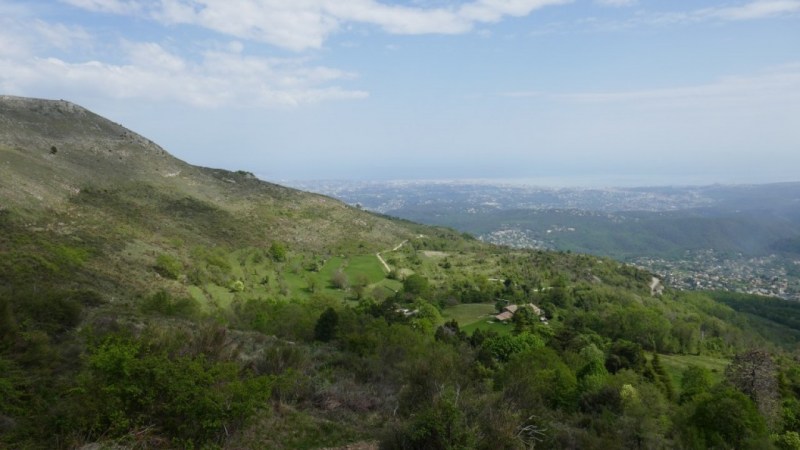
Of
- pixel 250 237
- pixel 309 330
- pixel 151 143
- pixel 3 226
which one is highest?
pixel 151 143

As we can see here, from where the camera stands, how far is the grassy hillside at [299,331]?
508 inches

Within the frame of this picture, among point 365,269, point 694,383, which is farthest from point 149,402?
point 365,269

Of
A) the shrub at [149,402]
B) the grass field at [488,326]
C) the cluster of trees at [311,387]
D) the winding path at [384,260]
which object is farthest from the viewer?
the winding path at [384,260]

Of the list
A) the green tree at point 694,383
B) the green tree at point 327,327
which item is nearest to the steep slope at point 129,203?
the green tree at point 327,327

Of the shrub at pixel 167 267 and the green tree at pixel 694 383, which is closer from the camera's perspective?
the green tree at pixel 694 383

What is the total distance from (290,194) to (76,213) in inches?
1945

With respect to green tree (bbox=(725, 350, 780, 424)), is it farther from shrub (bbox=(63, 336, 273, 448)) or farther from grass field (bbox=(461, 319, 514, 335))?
shrub (bbox=(63, 336, 273, 448))

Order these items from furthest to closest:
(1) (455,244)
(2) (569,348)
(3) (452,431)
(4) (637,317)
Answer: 1. (1) (455,244)
2. (4) (637,317)
3. (2) (569,348)
4. (3) (452,431)

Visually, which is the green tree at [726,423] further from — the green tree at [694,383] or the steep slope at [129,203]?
the steep slope at [129,203]

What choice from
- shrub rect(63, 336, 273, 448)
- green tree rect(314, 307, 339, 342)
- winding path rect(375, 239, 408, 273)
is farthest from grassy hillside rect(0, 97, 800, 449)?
winding path rect(375, 239, 408, 273)

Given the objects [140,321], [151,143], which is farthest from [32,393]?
[151,143]

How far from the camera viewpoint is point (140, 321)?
85.5 feet

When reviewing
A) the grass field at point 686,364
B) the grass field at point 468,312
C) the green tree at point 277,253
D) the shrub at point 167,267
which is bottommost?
the grass field at point 686,364

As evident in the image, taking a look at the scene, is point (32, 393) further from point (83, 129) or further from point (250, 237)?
point (83, 129)
